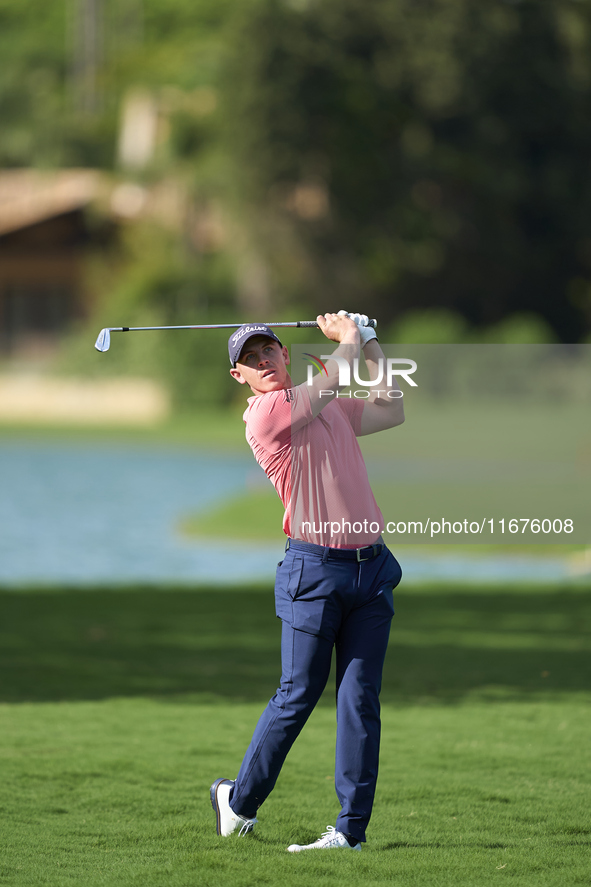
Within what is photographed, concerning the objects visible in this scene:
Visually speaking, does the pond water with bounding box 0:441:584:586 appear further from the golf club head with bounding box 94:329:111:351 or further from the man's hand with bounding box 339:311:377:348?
the man's hand with bounding box 339:311:377:348

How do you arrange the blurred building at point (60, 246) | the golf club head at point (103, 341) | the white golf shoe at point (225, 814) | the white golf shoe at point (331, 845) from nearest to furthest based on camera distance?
1. the white golf shoe at point (331, 845)
2. the white golf shoe at point (225, 814)
3. the golf club head at point (103, 341)
4. the blurred building at point (60, 246)

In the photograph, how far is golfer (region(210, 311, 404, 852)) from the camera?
3.90 m

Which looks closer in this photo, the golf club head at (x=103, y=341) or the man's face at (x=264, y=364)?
the man's face at (x=264, y=364)

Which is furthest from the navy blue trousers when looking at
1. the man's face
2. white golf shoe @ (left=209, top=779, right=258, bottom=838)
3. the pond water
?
the pond water

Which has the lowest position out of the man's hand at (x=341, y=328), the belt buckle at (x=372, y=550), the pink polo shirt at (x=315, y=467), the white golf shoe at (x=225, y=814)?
the white golf shoe at (x=225, y=814)

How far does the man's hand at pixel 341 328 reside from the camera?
393cm

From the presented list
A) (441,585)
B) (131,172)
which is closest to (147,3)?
(131,172)

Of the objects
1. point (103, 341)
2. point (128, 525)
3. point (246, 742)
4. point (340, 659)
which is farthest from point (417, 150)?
point (340, 659)

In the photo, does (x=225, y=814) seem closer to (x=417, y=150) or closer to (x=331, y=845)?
(x=331, y=845)

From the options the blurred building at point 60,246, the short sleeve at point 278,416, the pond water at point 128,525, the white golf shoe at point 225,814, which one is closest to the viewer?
the short sleeve at point 278,416

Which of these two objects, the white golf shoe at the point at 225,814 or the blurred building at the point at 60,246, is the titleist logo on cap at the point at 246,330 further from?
the blurred building at the point at 60,246

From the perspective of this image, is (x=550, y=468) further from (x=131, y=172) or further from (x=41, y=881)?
(x=131, y=172)

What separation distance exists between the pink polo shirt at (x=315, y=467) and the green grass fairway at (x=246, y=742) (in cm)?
104

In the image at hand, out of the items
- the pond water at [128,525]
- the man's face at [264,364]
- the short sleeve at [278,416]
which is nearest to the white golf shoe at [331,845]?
the short sleeve at [278,416]
